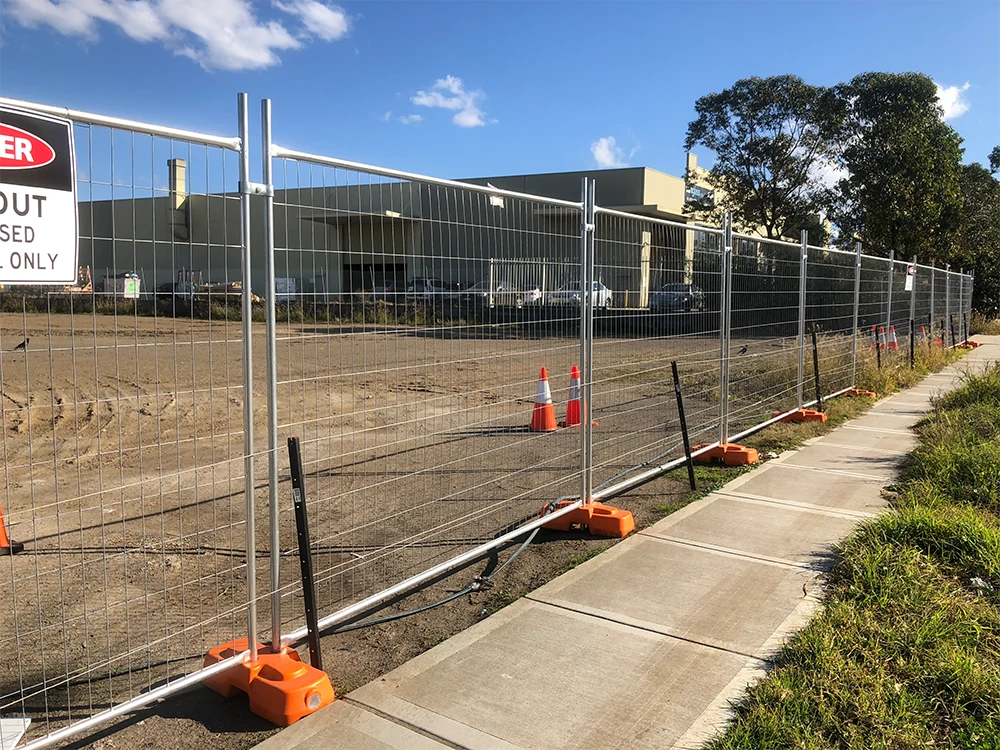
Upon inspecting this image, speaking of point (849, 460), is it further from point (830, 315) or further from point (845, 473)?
point (830, 315)

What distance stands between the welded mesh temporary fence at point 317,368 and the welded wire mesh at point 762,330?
4cm

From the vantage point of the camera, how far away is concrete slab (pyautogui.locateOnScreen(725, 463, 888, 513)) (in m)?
6.65

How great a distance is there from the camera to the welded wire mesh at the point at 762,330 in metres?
8.62

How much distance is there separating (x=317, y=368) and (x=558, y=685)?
3.02m

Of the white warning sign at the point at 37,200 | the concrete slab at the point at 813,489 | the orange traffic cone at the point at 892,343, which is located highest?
the white warning sign at the point at 37,200

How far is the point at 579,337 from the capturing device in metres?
5.87

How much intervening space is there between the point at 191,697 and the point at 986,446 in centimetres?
688

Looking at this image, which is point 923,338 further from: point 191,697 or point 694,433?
point 191,697

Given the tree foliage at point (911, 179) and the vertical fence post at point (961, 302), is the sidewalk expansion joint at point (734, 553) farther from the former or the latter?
the tree foliage at point (911, 179)

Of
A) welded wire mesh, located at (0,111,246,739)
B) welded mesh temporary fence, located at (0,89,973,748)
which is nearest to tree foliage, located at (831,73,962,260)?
welded mesh temporary fence, located at (0,89,973,748)

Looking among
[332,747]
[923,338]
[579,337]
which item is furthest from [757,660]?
[923,338]

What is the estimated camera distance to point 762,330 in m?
9.22

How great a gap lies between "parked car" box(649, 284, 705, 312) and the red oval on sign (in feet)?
16.5

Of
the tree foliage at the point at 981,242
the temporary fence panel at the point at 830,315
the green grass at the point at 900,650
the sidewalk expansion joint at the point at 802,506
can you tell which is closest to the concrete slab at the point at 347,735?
the green grass at the point at 900,650
